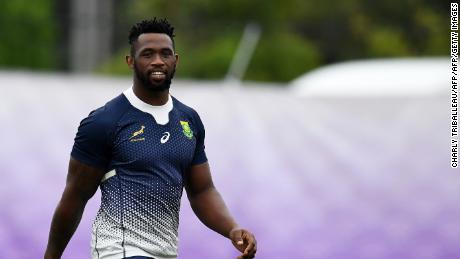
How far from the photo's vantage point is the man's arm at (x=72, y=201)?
5012 millimetres

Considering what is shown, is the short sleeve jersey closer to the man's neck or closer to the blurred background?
the man's neck

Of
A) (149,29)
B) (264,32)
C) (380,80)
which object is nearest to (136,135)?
(149,29)

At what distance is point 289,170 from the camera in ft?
28.6

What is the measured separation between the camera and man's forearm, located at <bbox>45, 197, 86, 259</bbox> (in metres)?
5.09

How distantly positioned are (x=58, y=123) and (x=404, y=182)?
233cm

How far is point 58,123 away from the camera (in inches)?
334

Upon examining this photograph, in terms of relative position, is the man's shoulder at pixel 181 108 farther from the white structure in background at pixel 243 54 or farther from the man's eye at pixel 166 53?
the white structure in background at pixel 243 54

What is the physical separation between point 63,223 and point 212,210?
63 cm

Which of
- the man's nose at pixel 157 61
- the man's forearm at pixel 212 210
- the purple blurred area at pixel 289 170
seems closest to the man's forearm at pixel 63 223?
the man's forearm at pixel 212 210

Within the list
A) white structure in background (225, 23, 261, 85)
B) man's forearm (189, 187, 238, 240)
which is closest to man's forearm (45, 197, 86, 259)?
man's forearm (189, 187, 238, 240)

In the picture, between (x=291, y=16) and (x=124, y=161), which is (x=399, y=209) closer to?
(x=124, y=161)

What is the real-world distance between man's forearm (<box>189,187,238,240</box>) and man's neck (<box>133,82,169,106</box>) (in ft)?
1.65

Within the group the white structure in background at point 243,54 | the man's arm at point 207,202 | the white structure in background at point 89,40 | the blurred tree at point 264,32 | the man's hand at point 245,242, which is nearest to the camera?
the man's hand at point 245,242

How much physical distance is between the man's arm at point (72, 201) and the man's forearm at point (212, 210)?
0.50m
